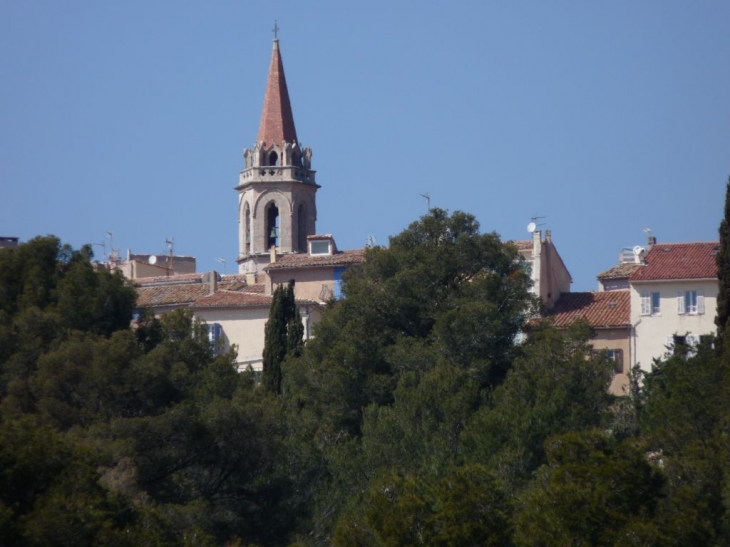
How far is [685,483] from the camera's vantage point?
111ft

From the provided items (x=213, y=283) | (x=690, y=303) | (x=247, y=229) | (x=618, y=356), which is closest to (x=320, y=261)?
(x=213, y=283)

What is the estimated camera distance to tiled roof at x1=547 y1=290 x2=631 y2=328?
2210 inches

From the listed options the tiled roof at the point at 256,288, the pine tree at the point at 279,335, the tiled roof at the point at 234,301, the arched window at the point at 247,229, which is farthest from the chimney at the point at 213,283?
the arched window at the point at 247,229

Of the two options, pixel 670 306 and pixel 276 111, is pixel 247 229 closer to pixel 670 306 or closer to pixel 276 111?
pixel 276 111

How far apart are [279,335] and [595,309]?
9779 mm

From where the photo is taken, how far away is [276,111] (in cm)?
9281

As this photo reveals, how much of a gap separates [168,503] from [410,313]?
12341mm

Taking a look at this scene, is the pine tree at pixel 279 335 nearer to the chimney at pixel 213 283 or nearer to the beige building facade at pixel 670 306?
the chimney at pixel 213 283

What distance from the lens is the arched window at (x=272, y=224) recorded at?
89.4 meters

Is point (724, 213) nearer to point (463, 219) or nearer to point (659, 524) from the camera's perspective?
point (463, 219)

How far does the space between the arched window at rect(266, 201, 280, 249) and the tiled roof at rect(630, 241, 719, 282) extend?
111ft

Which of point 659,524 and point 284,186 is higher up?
point 284,186

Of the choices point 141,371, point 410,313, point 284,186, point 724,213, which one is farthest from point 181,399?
point 284,186

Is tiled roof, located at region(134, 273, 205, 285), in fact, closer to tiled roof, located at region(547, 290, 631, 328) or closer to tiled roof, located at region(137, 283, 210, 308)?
tiled roof, located at region(137, 283, 210, 308)
